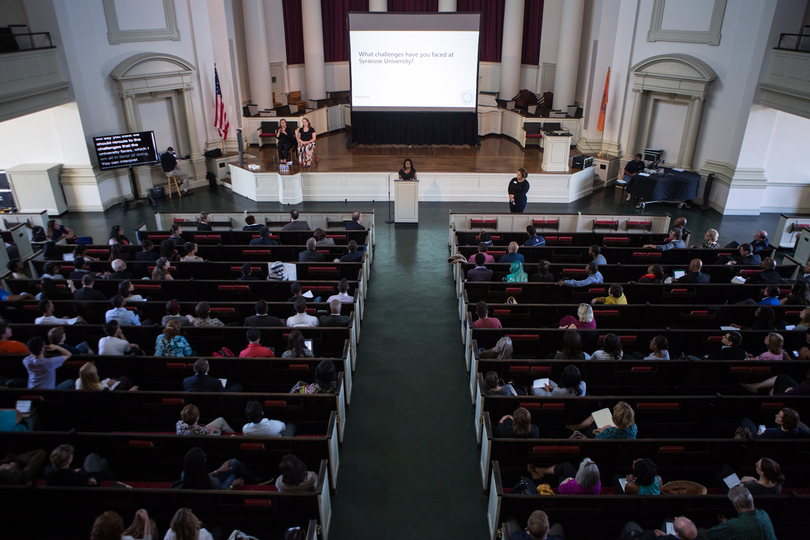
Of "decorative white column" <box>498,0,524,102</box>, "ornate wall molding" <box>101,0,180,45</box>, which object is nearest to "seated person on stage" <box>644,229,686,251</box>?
"decorative white column" <box>498,0,524,102</box>

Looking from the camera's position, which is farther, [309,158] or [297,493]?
[309,158]

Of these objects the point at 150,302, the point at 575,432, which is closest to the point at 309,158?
the point at 150,302

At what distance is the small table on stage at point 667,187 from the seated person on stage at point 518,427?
9.76 m

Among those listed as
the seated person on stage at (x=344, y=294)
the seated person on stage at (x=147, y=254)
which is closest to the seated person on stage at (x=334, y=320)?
the seated person on stage at (x=344, y=294)

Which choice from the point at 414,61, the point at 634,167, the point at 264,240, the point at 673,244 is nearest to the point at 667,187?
the point at 634,167

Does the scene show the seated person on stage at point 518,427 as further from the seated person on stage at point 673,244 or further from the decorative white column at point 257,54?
the decorative white column at point 257,54

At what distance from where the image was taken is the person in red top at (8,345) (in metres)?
5.73

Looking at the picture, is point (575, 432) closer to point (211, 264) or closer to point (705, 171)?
point (211, 264)

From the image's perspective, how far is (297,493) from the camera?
3984mm

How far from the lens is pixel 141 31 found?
12789 millimetres

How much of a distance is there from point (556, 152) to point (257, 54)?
966 cm

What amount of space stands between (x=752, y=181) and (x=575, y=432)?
10316mm

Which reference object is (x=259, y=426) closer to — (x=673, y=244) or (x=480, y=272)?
(x=480, y=272)

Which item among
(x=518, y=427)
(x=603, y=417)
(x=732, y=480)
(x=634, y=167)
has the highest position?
(x=634, y=167)
